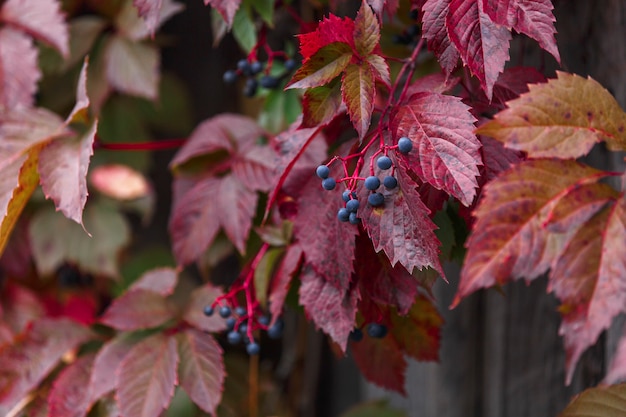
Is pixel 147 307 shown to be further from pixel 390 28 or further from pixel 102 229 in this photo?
pixel 390 28

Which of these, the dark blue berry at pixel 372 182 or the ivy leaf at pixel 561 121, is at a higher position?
the ivy leaf at pixel 561 121

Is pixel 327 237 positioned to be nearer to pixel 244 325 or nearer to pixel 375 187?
pixel 375 187

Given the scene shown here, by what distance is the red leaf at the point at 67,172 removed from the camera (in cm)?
80

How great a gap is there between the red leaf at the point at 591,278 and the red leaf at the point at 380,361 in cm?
40

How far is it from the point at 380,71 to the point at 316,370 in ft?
3.67

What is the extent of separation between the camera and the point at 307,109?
707 mm

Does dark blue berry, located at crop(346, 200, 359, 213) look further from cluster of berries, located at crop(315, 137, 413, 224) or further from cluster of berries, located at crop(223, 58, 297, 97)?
cluster of berries, located at crop(223, 58, 297, 97)

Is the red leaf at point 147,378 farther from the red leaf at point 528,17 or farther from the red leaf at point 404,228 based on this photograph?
the red leaf at point 528,17

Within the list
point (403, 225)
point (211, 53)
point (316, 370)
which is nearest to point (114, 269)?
point (316, 370)

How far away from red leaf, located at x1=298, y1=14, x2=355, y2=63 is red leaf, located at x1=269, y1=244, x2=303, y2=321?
275 millimetres

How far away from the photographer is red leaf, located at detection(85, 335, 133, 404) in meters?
0.94

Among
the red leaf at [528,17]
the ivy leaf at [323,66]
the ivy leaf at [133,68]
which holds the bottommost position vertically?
the ivy leaf at [133,68]

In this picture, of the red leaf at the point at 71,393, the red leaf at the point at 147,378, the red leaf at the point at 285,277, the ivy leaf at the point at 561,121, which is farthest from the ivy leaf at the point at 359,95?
the red leaf at the point at 71,393

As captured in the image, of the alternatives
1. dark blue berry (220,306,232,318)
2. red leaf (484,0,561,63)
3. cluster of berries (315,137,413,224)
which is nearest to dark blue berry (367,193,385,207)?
cluster of berries (315,137,413,224)
